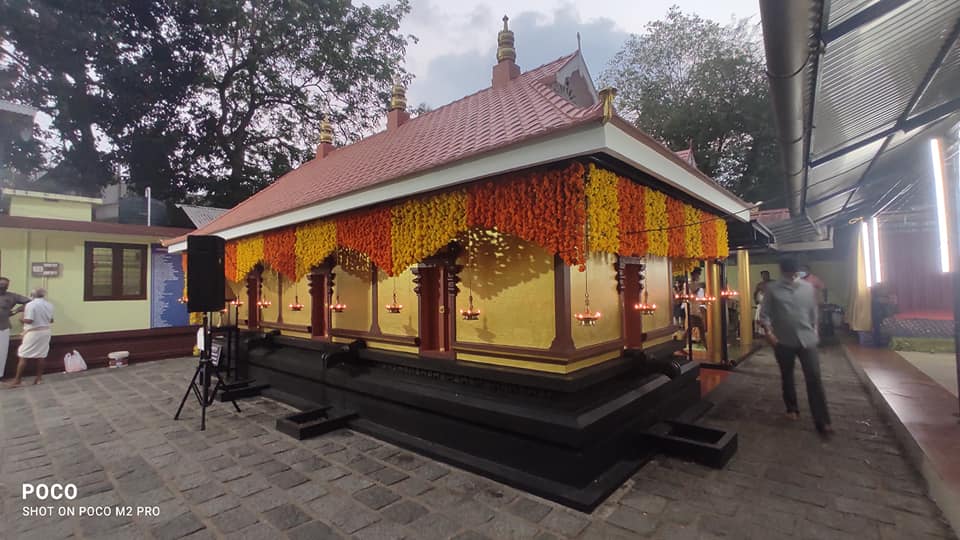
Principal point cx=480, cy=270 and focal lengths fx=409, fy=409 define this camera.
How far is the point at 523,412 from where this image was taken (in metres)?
3.85

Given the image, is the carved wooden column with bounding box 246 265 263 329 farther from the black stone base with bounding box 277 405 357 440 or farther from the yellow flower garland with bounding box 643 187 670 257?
the yellow flower garland with bounding box 643 187 670 257

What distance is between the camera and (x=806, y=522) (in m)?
3.05

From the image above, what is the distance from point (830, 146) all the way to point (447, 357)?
577cm

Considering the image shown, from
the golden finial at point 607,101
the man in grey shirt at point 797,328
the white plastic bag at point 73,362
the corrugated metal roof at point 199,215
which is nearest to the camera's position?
the golden finial at point 607,101

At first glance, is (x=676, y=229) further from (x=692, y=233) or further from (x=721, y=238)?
(x=721, y=238)

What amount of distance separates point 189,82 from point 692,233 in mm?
19902

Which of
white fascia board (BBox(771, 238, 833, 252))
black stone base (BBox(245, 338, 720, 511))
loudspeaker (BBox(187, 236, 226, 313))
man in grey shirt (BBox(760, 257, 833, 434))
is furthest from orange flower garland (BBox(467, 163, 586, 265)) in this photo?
white fascia board (BBox(771, 238, 833, 252))

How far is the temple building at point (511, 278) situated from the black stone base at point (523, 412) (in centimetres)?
2

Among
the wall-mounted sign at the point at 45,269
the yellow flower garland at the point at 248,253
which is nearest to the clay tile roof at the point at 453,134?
the yellow flower garland at the point at 248,253

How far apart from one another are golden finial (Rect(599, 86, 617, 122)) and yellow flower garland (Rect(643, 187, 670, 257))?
1841 mm

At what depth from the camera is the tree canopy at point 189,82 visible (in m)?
14.1

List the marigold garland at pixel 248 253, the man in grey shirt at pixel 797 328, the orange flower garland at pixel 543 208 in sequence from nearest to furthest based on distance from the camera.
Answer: the orange flower garland at pixel 543 208
the man in grey shirt at pixel 797 328
the marigold garland at pixel 248 253

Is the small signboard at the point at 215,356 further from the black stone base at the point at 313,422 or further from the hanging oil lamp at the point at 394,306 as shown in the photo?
the hanging oil lamp at the point at 394,306

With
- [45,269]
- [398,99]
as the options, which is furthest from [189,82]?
[398,99]
